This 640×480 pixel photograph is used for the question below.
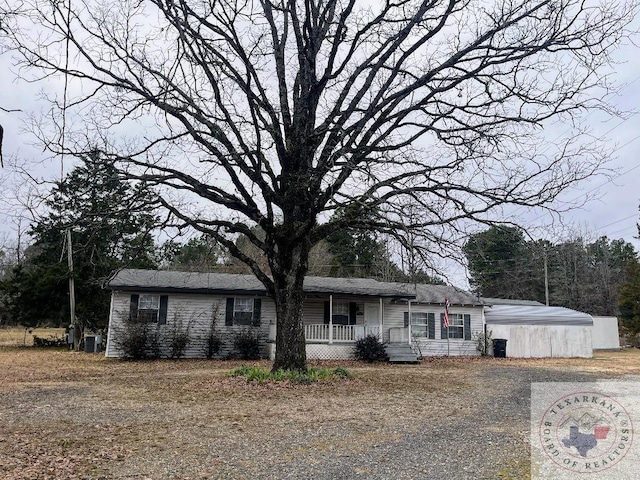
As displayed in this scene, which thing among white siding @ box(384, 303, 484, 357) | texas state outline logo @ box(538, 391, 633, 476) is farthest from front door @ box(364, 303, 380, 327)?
texas state outline logo @ box(538, 391, 633, 476)

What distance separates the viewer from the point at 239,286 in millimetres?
22328

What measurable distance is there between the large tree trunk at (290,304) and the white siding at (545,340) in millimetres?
15898

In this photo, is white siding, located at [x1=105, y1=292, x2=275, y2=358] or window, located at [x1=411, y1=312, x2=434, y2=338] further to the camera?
window, located at [x1=411, y1=312, x2=434, y2=338]

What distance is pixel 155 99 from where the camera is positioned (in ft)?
41.0

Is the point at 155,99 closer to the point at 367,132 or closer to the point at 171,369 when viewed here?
the point at 367,132

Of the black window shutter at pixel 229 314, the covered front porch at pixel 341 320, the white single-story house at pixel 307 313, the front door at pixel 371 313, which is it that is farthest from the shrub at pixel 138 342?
the front door at pixel 371 313

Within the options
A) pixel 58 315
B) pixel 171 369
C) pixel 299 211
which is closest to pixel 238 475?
pixel 299 211

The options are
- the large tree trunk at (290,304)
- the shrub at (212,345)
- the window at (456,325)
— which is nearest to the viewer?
the large tree trunk at (290,304)

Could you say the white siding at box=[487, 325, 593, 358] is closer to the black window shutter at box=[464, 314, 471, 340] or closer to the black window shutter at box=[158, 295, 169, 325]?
the black window shutter at box=[464, 314, 471, 340]

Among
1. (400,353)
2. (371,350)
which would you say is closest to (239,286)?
(371,350)

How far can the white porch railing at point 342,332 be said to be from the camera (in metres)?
22.4

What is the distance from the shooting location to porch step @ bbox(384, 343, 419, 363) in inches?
832

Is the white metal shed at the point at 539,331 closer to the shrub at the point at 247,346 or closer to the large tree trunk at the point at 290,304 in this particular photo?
the shrub at the point at 247,346

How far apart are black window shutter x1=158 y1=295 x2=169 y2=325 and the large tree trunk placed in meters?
Answer: 9.37
